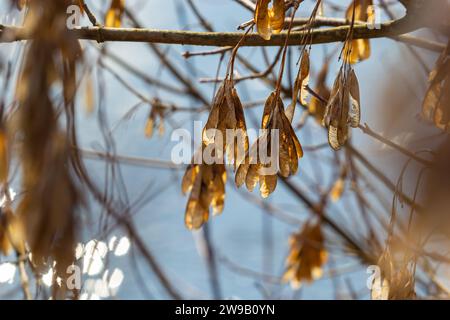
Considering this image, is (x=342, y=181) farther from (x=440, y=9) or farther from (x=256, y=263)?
(x=440, y=9)

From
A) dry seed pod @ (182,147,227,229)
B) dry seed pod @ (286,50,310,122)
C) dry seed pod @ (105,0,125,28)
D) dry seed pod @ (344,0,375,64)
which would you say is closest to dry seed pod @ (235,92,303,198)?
dry seed pod @ (286,50,310,122)

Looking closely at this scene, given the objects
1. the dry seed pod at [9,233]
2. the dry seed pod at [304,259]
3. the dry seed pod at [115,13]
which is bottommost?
the dry seed pod at [304,259]

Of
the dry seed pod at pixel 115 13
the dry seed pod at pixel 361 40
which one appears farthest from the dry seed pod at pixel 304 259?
the dry seed pod at pixel 115 13

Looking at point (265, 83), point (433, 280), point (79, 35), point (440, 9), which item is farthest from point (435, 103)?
point (265, 83)

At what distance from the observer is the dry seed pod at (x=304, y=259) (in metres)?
1.67

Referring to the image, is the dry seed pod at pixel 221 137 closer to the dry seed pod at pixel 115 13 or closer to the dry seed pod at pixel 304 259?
the dry seed pod at pixel 115 13

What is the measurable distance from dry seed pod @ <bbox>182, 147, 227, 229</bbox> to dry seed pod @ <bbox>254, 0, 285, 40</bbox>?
7.6 inches

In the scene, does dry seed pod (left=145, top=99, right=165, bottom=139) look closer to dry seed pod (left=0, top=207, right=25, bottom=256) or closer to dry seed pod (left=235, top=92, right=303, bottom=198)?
dry seed pod (left=0, top=207, right=25, bottom=256)

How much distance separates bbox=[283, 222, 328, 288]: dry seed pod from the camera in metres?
1.67

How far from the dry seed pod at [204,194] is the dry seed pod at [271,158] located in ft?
0.45

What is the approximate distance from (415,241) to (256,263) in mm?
1084

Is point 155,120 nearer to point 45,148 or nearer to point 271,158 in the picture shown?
point 271,158

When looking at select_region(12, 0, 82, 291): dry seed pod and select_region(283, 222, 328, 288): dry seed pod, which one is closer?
select_region(12, 0, 82, 291): dry seed pod

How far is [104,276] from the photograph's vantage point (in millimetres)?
1138
